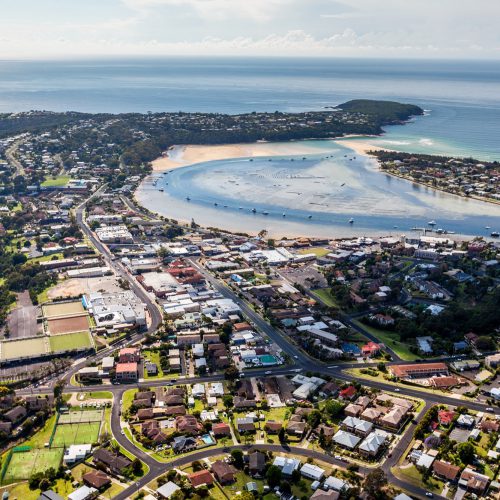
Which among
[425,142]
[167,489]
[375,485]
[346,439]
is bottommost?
[346,439]

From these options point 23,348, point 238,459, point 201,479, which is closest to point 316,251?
point 23,348

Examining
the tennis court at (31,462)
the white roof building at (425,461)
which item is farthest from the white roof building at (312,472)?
the tennis court at (31,462)

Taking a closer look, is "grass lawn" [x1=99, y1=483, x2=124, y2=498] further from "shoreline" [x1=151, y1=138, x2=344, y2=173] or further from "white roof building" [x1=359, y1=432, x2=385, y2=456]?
"shoreline" [x1=151, y1=138, x2=344, y2=173]

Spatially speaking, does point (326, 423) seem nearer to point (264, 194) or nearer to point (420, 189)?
point (264, 194)

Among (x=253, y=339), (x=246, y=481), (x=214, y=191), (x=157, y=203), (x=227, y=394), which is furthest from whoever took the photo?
(x=214, y=191)

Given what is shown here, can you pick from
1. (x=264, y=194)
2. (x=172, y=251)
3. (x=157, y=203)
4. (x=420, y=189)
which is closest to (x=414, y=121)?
(x=420, y=189)

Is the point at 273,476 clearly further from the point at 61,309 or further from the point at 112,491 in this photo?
the point at 61,309

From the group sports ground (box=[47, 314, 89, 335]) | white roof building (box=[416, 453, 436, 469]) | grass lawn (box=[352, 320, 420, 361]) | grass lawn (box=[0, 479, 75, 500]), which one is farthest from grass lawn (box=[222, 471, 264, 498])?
sports ground (box=[47, 314, 89, 335])
